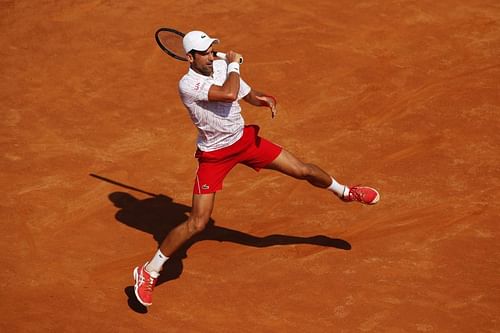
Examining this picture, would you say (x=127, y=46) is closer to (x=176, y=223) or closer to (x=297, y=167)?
(x=176, y=223)

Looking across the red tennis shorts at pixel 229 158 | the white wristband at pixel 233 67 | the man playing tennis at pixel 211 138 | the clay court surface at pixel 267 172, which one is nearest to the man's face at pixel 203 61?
the man playing tennis at pixel 211 138

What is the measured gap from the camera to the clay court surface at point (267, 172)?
950 centimetres

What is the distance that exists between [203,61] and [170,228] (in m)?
2.61

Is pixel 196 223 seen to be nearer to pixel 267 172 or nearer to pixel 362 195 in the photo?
pixel 362 195

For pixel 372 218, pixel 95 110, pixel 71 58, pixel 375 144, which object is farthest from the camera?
pixel 71 58

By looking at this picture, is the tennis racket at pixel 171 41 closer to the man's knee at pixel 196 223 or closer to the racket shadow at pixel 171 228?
the man's knee at pixel 196 223

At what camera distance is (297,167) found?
9.96 metres

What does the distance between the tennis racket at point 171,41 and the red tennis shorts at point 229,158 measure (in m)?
1.26

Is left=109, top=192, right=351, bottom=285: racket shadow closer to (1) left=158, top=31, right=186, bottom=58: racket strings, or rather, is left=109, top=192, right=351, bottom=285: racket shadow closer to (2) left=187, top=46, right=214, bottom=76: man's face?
(1) left=158, top=31, right=186, bottom=58: racket strings

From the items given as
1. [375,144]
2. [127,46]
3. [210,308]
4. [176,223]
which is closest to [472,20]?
[375,144]

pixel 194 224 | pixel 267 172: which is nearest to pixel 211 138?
pixel 194 224

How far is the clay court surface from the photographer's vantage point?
374 inches

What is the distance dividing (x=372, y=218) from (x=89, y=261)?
3310mm

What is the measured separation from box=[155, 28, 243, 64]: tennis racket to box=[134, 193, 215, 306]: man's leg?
5.83ft
